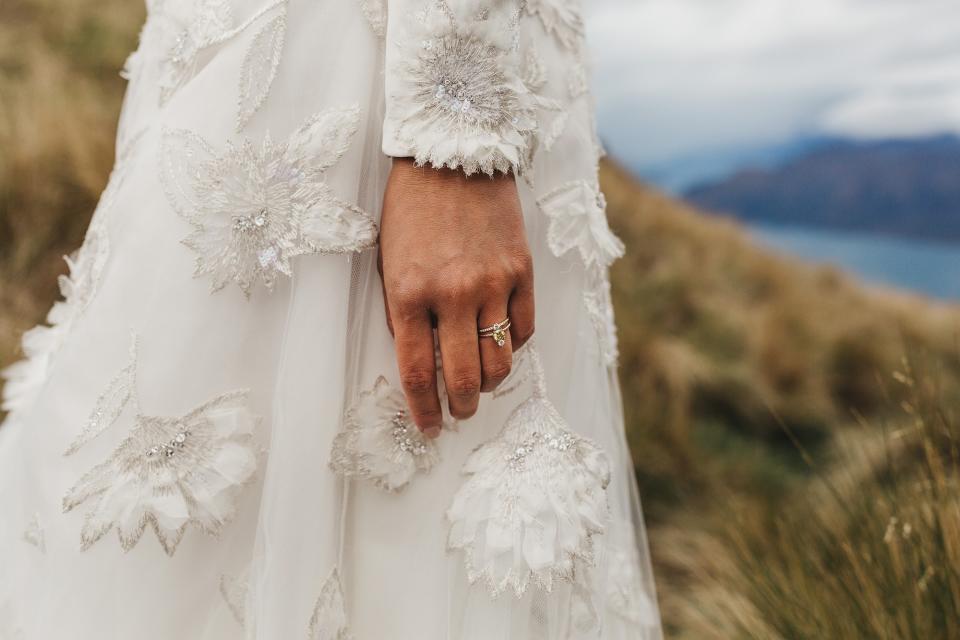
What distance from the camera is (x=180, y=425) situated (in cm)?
67

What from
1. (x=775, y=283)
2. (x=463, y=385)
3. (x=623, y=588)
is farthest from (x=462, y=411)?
(x=775, y=283)

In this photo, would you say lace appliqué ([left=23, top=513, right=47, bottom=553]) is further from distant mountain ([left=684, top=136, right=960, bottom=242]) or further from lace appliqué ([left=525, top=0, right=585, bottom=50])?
distant mountain ([left=684, top=136, right=960, bottom=242])

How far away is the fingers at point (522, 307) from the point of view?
2.18 feet

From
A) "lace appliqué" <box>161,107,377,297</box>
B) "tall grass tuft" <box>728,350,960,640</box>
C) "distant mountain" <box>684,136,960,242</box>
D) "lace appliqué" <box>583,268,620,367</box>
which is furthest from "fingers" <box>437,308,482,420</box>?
"distant mountain" <box>684,136,960,242</box>

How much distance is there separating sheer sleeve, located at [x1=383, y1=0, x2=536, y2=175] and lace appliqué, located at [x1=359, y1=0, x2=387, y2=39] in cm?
4

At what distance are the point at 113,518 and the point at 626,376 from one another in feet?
8.79

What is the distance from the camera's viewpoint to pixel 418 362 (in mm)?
658

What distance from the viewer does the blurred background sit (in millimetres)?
1340

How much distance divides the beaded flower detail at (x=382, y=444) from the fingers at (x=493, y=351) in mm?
113

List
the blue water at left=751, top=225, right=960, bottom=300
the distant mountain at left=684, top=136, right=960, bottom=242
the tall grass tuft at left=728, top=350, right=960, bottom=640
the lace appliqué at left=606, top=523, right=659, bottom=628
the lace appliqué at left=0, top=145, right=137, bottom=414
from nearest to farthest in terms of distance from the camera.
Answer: the lace appliqué at left=0, top=145, right=137, bottom=414, the lace appliqué at left=606, top=523, right=659, bottom=628, the tall grass tuft at left=728, top=350, right=960, bottom=640, the blue water at left=751, top=225, right=960, bottom=300, the distant mountain at left=684, top=136, right=960, bottom=242

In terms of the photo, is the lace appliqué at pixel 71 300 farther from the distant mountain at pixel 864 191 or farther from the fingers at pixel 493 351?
the distant mountain at pixel 864 191

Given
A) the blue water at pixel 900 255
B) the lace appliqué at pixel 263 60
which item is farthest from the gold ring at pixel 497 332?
the blue water at pixel 900 255

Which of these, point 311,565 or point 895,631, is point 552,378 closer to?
point 311,565

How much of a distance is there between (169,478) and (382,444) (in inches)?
8.3
